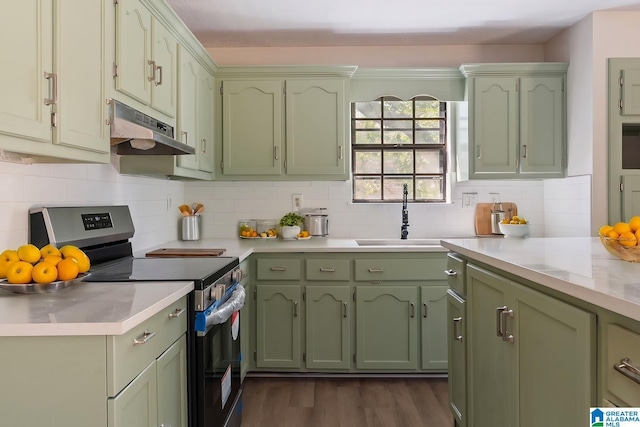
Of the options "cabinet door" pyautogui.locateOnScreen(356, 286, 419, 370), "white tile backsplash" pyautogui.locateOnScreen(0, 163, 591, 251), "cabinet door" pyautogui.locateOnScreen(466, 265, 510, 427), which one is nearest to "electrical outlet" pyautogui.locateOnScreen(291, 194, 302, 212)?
"white tile backsplash" pyautogui.locateOnScreen(0, 163, 591, 251)

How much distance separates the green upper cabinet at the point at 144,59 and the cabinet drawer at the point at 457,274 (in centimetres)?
170

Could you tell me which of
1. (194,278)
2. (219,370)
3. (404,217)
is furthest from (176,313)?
(404,217)

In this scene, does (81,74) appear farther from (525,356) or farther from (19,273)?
(525,356)

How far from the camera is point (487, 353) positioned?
190cm

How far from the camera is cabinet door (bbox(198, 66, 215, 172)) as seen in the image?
321 cm

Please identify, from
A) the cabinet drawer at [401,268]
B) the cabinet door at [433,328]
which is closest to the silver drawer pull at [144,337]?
the cabinet drawer at [401,268]

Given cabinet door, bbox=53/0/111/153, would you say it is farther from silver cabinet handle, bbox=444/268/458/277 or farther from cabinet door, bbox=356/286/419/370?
cabinet door, bbox=356/286/419/370

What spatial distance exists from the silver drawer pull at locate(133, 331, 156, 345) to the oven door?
41 centimetres

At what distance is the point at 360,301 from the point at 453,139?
1.63 m

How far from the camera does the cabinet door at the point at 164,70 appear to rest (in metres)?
2.39

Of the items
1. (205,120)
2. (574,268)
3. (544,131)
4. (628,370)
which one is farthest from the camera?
(544,131)

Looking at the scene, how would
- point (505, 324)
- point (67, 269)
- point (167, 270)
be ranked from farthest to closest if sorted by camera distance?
point (167, 270)
point (505, 324)
point (67, 269)

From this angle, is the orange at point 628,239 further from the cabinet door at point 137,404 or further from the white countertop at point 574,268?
the cabinet door at point 137,404

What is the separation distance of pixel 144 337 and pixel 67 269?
443mm
